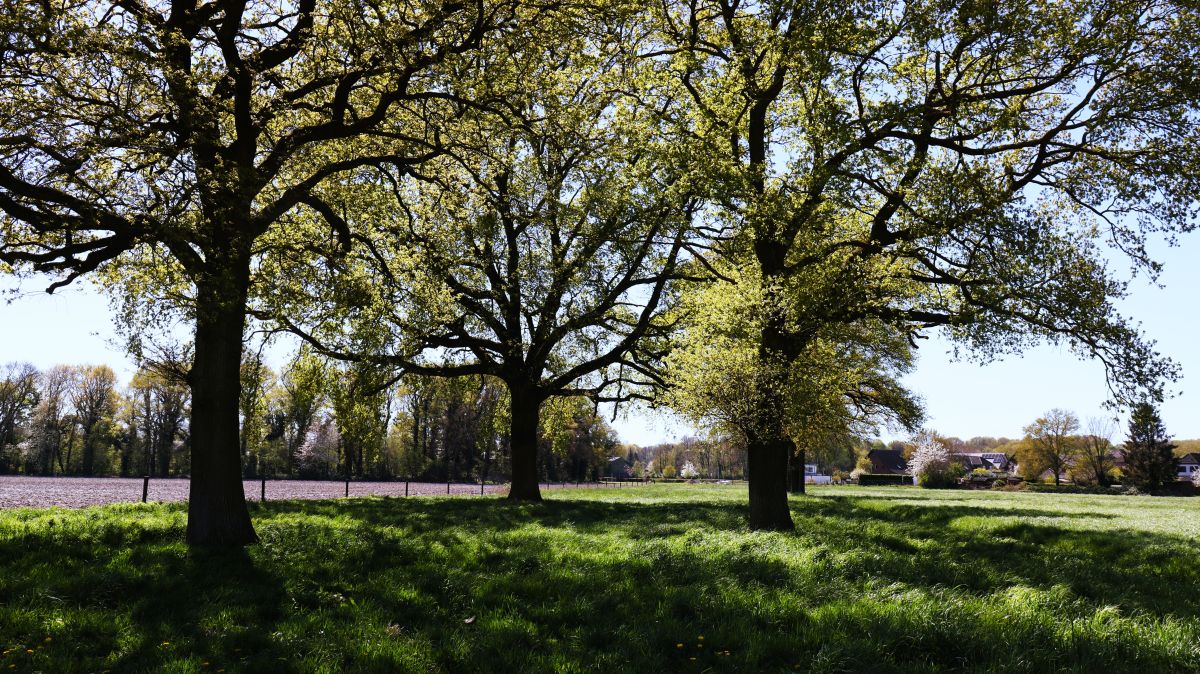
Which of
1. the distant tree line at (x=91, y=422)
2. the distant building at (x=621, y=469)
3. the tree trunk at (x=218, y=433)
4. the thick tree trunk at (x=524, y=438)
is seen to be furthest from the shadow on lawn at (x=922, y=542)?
the distant building at (x=621, y=469)

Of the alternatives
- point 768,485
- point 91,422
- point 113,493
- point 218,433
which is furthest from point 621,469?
point 218,433

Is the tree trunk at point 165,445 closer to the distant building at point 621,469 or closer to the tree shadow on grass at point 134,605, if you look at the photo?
the distant building at point 621,469

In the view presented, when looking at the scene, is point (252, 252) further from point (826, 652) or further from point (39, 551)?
point (826, 652)

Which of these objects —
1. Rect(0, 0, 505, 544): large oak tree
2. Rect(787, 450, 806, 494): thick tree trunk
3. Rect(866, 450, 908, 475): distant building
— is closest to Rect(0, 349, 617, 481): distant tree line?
Rect(787, 450, 806, 494): thick tree trunk

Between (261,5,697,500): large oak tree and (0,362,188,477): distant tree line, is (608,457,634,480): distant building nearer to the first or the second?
(0,362,188,477): distant tree line

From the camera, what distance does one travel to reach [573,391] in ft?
87.1

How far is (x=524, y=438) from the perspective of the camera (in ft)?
80.3

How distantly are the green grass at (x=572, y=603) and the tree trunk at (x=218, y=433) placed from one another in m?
0.58

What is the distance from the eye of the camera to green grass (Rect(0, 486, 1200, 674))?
232 inches

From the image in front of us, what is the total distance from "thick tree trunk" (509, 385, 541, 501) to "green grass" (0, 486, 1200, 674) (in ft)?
37.6

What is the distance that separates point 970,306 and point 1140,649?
10.2m

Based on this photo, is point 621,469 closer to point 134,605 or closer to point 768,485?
point 768,485

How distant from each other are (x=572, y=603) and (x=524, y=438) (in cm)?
1709

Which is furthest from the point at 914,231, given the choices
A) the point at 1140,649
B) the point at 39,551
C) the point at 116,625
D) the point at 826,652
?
the point at 39,551
